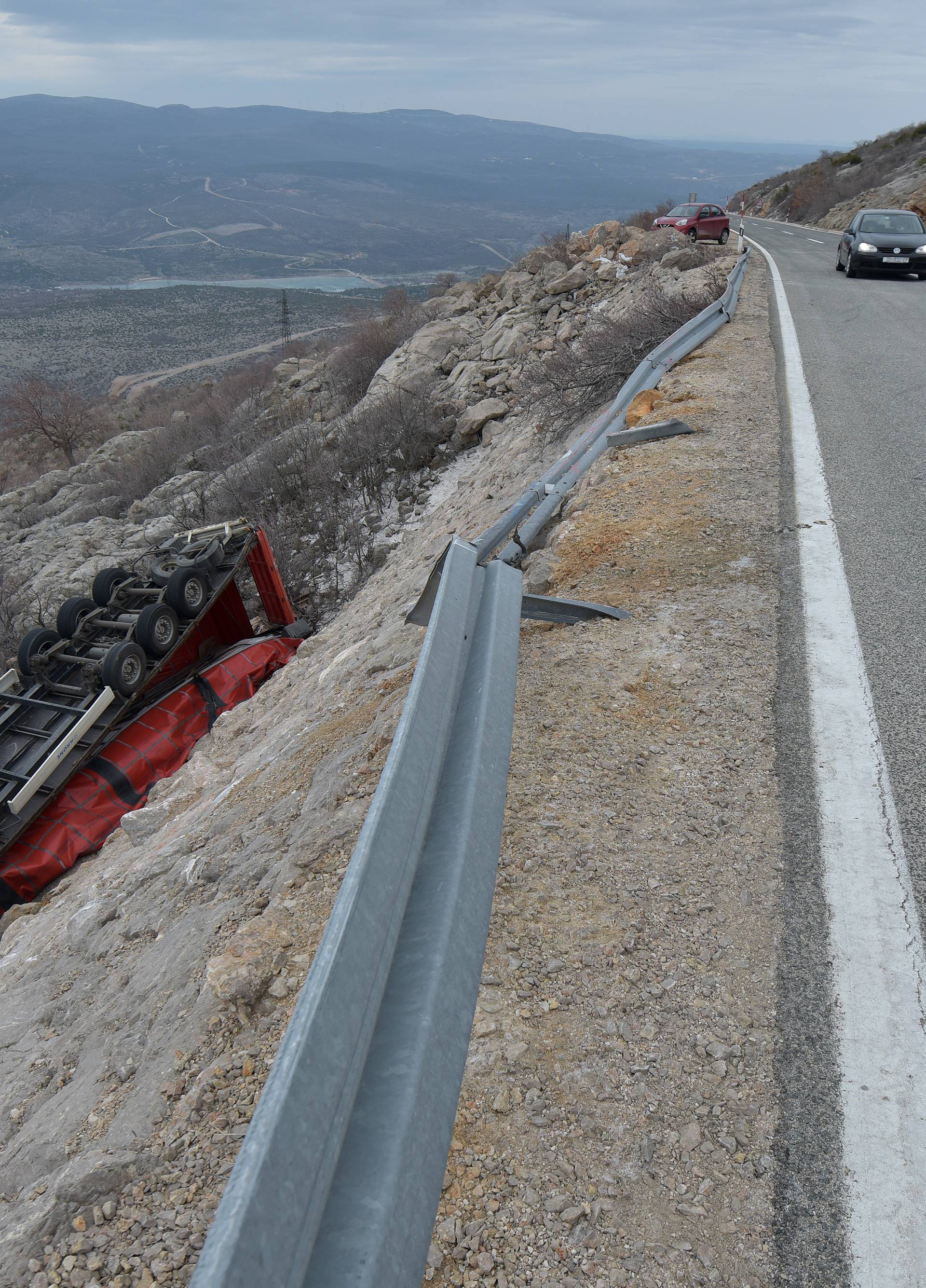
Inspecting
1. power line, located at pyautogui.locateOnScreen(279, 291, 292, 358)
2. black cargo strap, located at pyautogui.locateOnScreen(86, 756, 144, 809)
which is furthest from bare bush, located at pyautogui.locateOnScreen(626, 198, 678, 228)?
power line, located at pyautogui.locateOnScreen(279, 291, 292, 358)

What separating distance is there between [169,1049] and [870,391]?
7.73 metres

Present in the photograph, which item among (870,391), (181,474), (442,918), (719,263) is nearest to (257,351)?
(181,474)

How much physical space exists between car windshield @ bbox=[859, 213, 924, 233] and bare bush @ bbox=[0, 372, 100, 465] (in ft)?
133

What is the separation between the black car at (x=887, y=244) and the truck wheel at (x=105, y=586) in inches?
579

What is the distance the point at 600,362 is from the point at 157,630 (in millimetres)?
7106

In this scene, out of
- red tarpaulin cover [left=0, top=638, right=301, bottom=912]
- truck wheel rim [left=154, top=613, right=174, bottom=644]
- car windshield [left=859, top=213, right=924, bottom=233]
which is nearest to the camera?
red tarpaulin cover [left=0, top=638, right=301, bottom=912]

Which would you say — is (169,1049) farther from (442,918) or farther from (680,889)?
(680,889)

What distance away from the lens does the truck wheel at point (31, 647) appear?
422 inches

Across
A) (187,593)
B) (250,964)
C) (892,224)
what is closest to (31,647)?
(187,593)

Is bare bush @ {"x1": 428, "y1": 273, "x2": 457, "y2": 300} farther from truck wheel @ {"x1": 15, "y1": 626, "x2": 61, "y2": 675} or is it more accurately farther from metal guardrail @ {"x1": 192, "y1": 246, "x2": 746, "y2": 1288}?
metal guardrail @ {"x1": 192, "y1": 246, "x2": 746, "y2": 1288}

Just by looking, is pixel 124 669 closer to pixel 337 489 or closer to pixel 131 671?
pixel 131 671

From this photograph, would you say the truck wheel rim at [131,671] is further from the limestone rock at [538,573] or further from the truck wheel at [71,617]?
the limestone rock at [538,573]

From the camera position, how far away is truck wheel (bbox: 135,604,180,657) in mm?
10953

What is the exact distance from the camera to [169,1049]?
2180 mm
